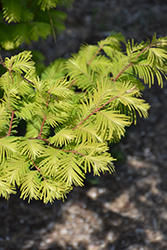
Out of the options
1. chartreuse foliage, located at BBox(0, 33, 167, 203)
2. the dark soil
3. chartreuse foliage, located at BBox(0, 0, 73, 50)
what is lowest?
the dark soil

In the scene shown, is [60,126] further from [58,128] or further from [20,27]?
[20,27]

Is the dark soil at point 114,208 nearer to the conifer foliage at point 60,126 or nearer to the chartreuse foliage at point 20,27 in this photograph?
the conifer foliage at point 60,126

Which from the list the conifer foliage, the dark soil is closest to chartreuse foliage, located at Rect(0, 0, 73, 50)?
the conifer foliage

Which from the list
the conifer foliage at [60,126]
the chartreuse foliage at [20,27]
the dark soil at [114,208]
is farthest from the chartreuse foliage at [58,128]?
the dark soil at [114,208]

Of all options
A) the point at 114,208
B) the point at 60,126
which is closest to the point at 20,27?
the point at 60,126

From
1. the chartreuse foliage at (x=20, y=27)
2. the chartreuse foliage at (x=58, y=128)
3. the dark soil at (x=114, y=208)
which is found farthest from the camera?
the dark soil at (x=114, y=208)

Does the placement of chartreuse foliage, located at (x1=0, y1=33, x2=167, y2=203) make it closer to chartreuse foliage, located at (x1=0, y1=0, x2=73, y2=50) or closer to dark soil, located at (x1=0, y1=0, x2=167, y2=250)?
chartreuse foliage, located at (x1=0, y1=0, x2=73, y2=50)

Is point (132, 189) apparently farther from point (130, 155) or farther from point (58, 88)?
point (58, 88)

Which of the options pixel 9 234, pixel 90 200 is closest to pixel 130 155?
pixel 90 200

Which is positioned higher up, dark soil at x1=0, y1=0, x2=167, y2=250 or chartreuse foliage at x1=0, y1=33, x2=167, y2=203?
chartreuse foliage at x1=0, y1=33, x2=167, y2=203
